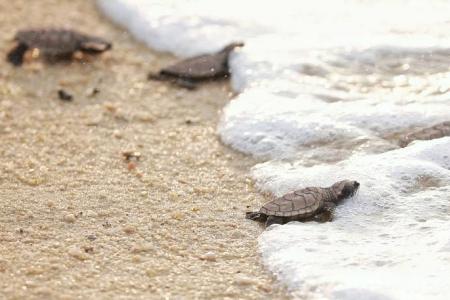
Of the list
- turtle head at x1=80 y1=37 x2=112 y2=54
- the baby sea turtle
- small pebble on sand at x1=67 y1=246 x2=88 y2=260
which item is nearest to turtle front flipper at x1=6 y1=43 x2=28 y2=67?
turtle head at x1=80 y1=37 x2=112 y2=54

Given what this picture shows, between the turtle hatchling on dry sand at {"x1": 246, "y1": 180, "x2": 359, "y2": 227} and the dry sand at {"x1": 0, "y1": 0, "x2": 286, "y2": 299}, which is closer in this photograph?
the dry sand at {"x1": 0, "y1": 0, "x2": 286, "y2": 299}

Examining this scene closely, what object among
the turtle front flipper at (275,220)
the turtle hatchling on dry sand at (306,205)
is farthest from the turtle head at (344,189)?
the turtle front flipper at (275,220)

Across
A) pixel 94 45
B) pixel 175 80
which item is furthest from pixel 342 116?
pixel 94 45

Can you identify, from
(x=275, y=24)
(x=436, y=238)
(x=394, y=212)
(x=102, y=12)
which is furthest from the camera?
(x=102, y=12)

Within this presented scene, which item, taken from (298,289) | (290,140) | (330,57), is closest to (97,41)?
(330,57)

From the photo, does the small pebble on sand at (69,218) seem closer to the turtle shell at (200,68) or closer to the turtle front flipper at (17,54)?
the turtle shell at (200,68)

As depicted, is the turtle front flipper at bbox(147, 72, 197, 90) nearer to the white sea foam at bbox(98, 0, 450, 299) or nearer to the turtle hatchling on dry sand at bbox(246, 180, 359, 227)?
the white sea foam at bbox(98, 0, 450, 299)

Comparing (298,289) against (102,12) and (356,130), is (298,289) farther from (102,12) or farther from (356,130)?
(102,12)
